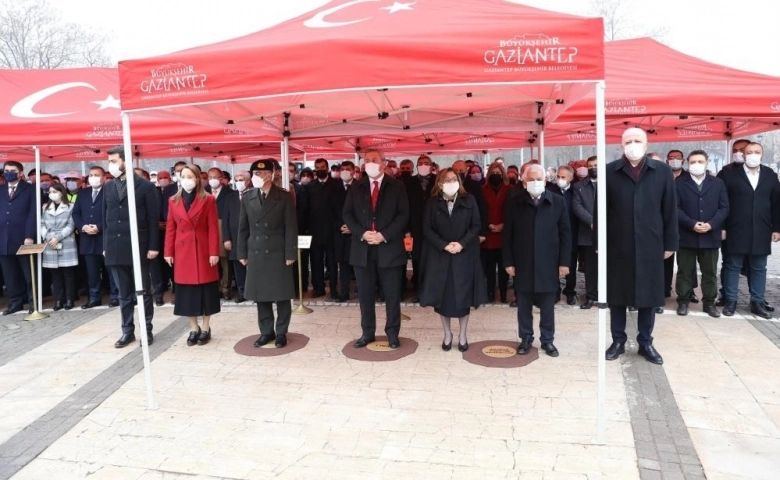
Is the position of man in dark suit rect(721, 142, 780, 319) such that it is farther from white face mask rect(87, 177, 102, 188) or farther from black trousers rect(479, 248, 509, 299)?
white face mask rect(87, 177, 102, 188)

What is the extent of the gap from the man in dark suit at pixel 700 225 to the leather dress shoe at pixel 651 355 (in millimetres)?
1787

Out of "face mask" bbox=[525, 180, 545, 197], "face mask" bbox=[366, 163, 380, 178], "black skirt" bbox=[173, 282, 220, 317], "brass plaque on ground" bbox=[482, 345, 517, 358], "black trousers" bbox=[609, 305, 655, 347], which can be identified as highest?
"face mask" bbox=[366, 163, 380, 178]

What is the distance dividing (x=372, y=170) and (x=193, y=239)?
6.41 ft

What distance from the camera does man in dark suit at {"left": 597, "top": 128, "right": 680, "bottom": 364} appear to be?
4.41 metres

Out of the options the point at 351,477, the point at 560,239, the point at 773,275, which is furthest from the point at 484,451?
the point at 773,275

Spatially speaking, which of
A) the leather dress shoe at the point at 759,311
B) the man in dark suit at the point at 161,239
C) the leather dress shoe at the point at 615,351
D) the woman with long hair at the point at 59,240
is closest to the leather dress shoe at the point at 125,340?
the man in dark suit at the point at 161,239

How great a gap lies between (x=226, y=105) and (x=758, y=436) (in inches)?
208

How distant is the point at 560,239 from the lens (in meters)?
4.85

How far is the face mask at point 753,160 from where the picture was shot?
226 inches

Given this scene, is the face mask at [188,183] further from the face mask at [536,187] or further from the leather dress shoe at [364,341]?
the face mask at [536,187]

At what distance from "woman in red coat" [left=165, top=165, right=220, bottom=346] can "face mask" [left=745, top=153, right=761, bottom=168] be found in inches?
234

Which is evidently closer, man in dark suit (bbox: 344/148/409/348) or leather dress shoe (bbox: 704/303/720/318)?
man in dark suit (bbox: 344/148/409/348)

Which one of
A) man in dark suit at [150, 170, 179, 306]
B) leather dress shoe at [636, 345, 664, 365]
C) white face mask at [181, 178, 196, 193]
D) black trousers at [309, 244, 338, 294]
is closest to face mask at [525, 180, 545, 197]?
leather dress shoe at [636, 345, 664, 365]

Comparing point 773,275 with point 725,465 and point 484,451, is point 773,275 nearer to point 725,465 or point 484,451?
point 725,465
